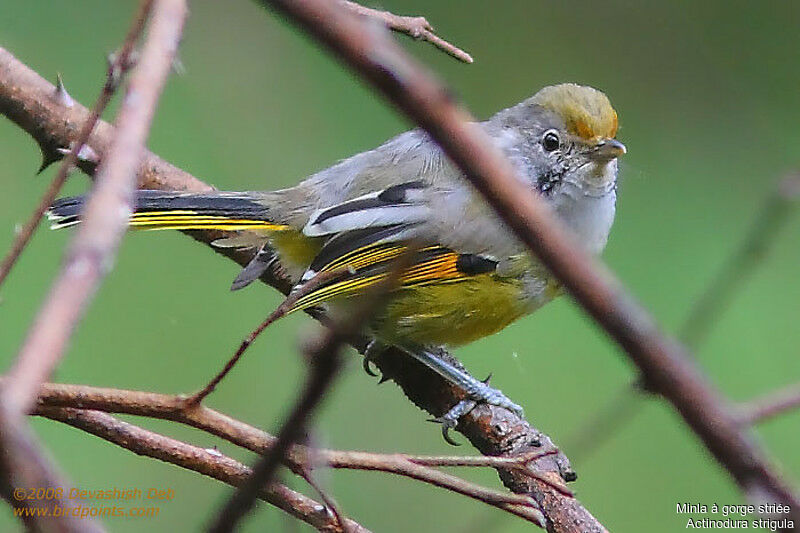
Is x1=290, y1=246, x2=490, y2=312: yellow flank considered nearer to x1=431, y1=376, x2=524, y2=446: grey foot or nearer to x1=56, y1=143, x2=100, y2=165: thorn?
x1=431, y1=376, x2=524, y2=446: grey foot

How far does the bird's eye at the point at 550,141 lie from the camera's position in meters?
2.03

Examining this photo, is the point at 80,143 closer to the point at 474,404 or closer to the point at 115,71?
the point at 115,71

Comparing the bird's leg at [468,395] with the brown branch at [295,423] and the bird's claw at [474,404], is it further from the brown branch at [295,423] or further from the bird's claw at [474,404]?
the brown branch at [295,423]

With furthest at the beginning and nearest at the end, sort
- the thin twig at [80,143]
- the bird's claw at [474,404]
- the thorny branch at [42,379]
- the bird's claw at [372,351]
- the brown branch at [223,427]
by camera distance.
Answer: the bird's claw at [372,351] → the bird's claw at [474,404] → the brown branch at [223,427] → the thin twig at [80,143] → the thorny branch at [42,379]

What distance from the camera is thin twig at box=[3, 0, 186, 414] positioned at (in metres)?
0.35

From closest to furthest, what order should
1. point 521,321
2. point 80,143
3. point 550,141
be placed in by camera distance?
point 80,143, point 550,141, point 521,321

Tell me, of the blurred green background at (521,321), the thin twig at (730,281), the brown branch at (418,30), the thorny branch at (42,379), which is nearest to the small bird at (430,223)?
the blurred green background at (521,321)

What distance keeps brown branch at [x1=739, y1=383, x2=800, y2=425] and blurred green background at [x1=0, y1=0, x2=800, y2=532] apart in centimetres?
166

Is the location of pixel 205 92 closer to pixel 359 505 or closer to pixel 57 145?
pixel 359 505

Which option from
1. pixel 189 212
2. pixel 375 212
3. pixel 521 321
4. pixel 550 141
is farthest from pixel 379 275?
pixel 521 321

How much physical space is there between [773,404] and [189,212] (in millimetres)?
1543

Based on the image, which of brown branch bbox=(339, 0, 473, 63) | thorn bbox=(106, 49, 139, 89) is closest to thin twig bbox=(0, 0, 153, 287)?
thorn bbox=(106, 49, 139, 89)

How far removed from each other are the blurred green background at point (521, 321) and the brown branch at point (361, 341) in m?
0.30

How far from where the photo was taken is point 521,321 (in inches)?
128
